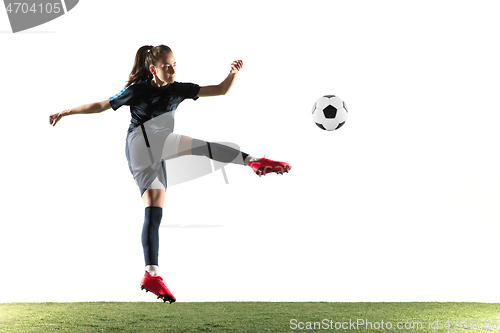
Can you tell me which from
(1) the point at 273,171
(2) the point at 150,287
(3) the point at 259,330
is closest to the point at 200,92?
(1) the point at 273,171

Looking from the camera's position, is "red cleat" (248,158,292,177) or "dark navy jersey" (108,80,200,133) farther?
"dark navy jersey" (108,80,200,133)

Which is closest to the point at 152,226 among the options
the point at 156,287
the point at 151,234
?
the point at 151,234

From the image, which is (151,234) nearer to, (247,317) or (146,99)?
(146,99)

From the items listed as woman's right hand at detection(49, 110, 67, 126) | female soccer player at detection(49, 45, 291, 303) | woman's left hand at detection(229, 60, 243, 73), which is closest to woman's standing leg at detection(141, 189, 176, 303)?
female soccer player at detection(49, 45, 291, 303)

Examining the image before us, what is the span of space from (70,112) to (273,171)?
1432 millimetres

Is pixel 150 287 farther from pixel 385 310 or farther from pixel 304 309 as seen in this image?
pixel 385 310

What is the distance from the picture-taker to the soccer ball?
438cm

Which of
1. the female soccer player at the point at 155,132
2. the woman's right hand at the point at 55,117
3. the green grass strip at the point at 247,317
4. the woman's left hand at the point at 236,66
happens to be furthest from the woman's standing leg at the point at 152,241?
the green grass strip at the point at 247,317

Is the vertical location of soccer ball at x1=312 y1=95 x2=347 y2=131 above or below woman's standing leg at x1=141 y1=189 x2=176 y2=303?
above

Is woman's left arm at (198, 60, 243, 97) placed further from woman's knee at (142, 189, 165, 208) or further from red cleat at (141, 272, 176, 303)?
red cleat at (141, 272, 176, 303)

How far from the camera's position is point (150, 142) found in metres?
2.85

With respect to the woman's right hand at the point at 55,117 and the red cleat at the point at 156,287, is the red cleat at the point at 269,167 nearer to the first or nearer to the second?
the red cleat at the point at 156,287

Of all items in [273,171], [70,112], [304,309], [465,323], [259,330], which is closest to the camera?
[273,171]

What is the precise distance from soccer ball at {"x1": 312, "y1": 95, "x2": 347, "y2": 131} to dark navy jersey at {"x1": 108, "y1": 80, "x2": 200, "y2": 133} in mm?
1842
